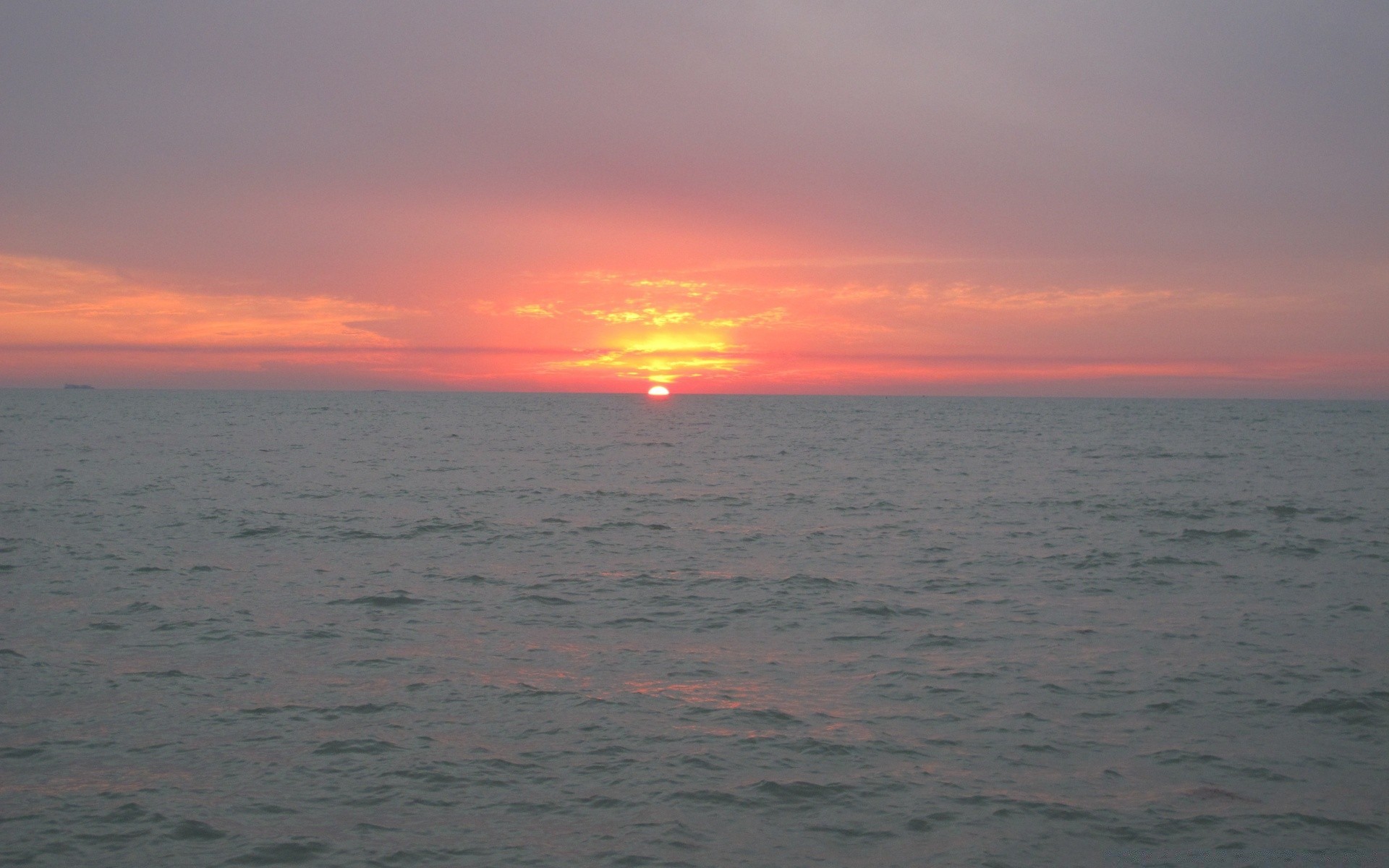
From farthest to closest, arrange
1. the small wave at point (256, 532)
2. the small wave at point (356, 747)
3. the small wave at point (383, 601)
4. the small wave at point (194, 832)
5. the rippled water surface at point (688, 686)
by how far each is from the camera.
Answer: the small wave at point (256, 532) < the small wave at point (383, 601) < the small wave at point (356, 747) < the rippled water surface at point (688, 686) < the small wave at point (194, 832)

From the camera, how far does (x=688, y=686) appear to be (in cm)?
1677

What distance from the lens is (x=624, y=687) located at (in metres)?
16.6

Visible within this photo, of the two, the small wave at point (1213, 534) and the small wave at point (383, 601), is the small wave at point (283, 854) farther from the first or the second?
the small wave at point (1213, 534)

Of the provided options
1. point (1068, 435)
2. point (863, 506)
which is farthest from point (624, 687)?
point (1068, 435)

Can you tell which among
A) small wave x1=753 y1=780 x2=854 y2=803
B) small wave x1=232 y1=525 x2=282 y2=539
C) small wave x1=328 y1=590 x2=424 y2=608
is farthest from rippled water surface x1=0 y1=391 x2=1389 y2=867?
small wave x1=232 y1=525 x2=282 y2=539

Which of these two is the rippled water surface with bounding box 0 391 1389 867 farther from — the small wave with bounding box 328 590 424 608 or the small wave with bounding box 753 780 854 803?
the small wave with bounding box 328 590 424 608

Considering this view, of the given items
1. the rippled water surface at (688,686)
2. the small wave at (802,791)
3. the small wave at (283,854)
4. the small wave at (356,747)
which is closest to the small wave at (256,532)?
the rippled water surface at (688,686)

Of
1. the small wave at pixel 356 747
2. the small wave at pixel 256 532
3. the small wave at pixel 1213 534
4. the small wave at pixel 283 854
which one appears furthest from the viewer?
the small wave at pixel 1213 534

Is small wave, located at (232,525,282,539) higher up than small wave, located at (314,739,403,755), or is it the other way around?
small wave, located at (232,525,282,539)

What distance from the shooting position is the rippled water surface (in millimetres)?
11344

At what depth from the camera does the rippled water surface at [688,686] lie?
11.3 m

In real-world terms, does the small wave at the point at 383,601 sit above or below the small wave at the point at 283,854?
above

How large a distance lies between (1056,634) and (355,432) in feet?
341

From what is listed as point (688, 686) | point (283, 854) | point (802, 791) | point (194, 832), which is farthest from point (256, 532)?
point (802, 791)
